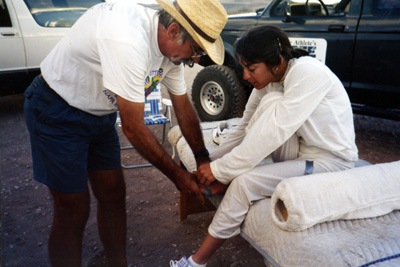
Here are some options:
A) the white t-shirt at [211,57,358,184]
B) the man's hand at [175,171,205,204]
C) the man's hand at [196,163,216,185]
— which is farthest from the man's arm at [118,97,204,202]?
the white t-shirt at [211,57,358,184]

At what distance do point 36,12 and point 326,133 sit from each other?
551 centimetres

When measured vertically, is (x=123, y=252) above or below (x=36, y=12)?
below

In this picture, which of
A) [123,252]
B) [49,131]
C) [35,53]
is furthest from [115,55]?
[35,53]

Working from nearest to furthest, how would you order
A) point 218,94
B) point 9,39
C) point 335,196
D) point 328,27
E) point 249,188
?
point 335,196 < point 249,188 < point 328,27 < point 218,94 < point 9,39

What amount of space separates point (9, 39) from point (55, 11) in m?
0.98

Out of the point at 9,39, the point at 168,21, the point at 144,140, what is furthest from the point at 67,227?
the point at 9,39

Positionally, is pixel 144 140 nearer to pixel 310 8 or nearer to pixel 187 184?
pixel 187 184

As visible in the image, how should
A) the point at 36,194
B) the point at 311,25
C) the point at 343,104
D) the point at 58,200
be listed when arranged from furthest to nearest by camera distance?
the point at 311,25, the point at 36,194, the point at 343,104, the point at 58,200

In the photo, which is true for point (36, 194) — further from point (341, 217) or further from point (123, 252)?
point (341, 217)

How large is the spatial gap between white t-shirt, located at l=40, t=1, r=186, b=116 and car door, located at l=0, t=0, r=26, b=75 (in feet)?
14.4

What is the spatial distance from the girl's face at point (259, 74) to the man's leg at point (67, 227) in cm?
114

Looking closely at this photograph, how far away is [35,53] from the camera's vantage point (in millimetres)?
5816

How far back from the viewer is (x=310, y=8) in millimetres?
4336

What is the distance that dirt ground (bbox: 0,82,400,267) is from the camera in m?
2.52
